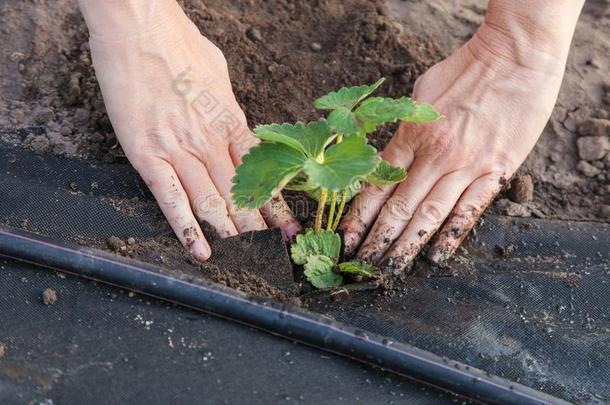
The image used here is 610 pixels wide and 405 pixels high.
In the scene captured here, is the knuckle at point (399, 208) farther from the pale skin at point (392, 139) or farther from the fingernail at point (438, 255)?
the fingernail at point (438, 255)

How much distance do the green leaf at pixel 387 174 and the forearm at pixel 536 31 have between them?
0.67 m

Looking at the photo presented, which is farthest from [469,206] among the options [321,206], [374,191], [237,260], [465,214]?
[237,260]

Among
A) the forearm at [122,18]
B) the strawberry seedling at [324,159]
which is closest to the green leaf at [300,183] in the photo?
the strawberry seedling at [324,159]

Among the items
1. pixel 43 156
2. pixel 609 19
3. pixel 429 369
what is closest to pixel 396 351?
pixel 429 369

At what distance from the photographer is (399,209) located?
6.33 ft

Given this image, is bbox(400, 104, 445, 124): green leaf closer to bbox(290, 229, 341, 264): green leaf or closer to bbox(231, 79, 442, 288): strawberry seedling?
bbox(231, 79, 442, 288): strawberry seedling

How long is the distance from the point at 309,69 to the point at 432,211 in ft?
2.81

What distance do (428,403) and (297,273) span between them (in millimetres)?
502

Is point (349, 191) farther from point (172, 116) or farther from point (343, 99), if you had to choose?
point (172, 116)

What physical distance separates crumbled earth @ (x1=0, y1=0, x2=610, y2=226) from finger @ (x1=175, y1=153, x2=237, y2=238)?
28 cm

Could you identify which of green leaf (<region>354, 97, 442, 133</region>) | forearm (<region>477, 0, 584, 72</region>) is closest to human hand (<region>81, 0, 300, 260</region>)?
green leaf (<region>354, 97, 442, 133</region>)

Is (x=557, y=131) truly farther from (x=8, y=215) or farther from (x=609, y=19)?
(x=8, y=215)

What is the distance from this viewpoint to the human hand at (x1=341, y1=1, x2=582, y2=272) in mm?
1886

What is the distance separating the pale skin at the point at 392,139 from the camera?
6.18 feet
